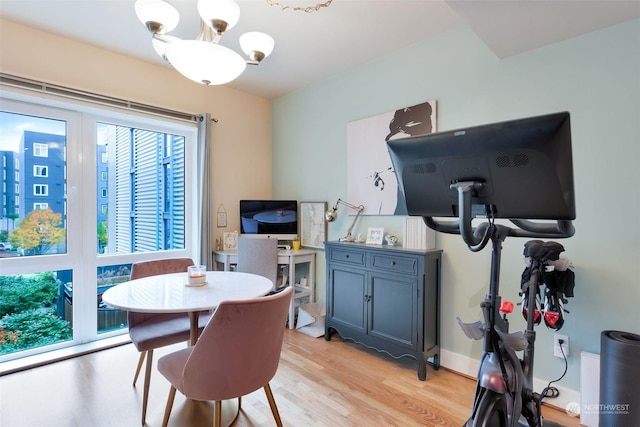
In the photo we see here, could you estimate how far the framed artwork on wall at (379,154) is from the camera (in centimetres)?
260

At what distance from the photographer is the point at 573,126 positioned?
193 cm

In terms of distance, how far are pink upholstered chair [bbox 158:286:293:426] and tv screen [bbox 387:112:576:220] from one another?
2.58ft

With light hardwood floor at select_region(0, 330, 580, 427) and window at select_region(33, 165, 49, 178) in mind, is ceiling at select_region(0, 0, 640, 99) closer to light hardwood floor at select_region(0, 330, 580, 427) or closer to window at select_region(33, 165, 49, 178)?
Result: window at select_region(33, 165, 49, 178)

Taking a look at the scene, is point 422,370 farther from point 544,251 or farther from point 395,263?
point 544,251

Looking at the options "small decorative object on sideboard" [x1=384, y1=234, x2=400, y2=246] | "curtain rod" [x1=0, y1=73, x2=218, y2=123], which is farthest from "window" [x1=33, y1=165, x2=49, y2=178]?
"small decorative object on sideboard" [x1=384, y1=234, x2=400, y2=246]

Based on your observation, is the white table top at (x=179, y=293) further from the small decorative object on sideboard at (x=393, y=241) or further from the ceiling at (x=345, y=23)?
the ceiling at (x=345, y=23)

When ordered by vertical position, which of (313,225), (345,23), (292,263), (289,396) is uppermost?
(345,23)

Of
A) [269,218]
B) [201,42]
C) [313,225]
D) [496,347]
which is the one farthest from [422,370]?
[201,42]

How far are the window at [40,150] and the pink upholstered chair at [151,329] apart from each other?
1.35 meters

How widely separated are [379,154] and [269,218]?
1435mm

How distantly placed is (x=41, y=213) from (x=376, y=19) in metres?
3.06

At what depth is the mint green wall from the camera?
1.76 metres

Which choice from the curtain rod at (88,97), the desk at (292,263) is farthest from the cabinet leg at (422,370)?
the curtain rod at (88,97)

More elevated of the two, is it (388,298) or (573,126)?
(573,126)
